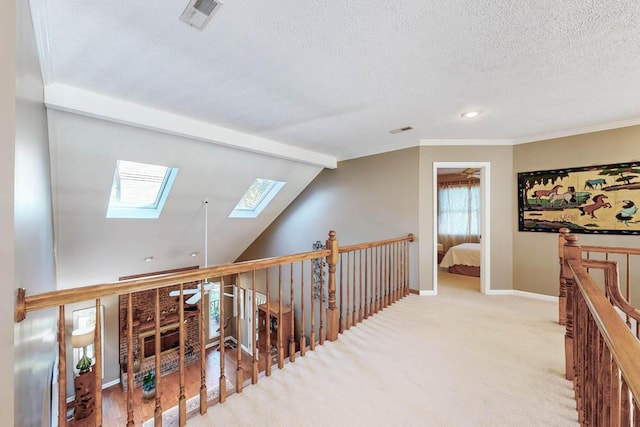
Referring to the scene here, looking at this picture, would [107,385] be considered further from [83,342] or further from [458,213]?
[458,213]

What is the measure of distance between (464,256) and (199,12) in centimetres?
572

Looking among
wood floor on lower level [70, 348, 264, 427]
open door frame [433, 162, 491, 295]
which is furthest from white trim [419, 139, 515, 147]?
wood floor on lower level [70, 348, 264, 427]

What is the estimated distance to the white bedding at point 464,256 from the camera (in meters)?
5.23

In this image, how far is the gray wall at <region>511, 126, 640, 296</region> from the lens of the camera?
118 inches

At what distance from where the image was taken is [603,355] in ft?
2.97

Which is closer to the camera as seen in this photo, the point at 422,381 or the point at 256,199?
the point at 422,381

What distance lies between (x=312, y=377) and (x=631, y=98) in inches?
147

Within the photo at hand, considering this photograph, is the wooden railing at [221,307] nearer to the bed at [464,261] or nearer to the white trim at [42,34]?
the white trim at [42,34]

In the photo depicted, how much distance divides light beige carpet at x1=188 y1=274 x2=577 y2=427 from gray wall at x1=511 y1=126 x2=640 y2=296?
3.05 feet

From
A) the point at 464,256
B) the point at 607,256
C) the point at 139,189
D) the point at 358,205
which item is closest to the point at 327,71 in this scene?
the point at 358,205

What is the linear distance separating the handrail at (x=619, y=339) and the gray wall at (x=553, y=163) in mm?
2977

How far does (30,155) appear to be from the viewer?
1.36 metres

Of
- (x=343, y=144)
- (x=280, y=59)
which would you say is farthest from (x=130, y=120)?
(x=343, y=144)

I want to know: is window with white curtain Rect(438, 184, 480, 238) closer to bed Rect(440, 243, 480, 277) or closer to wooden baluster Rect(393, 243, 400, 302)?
bed Rect(440, 243, 480, 277)
